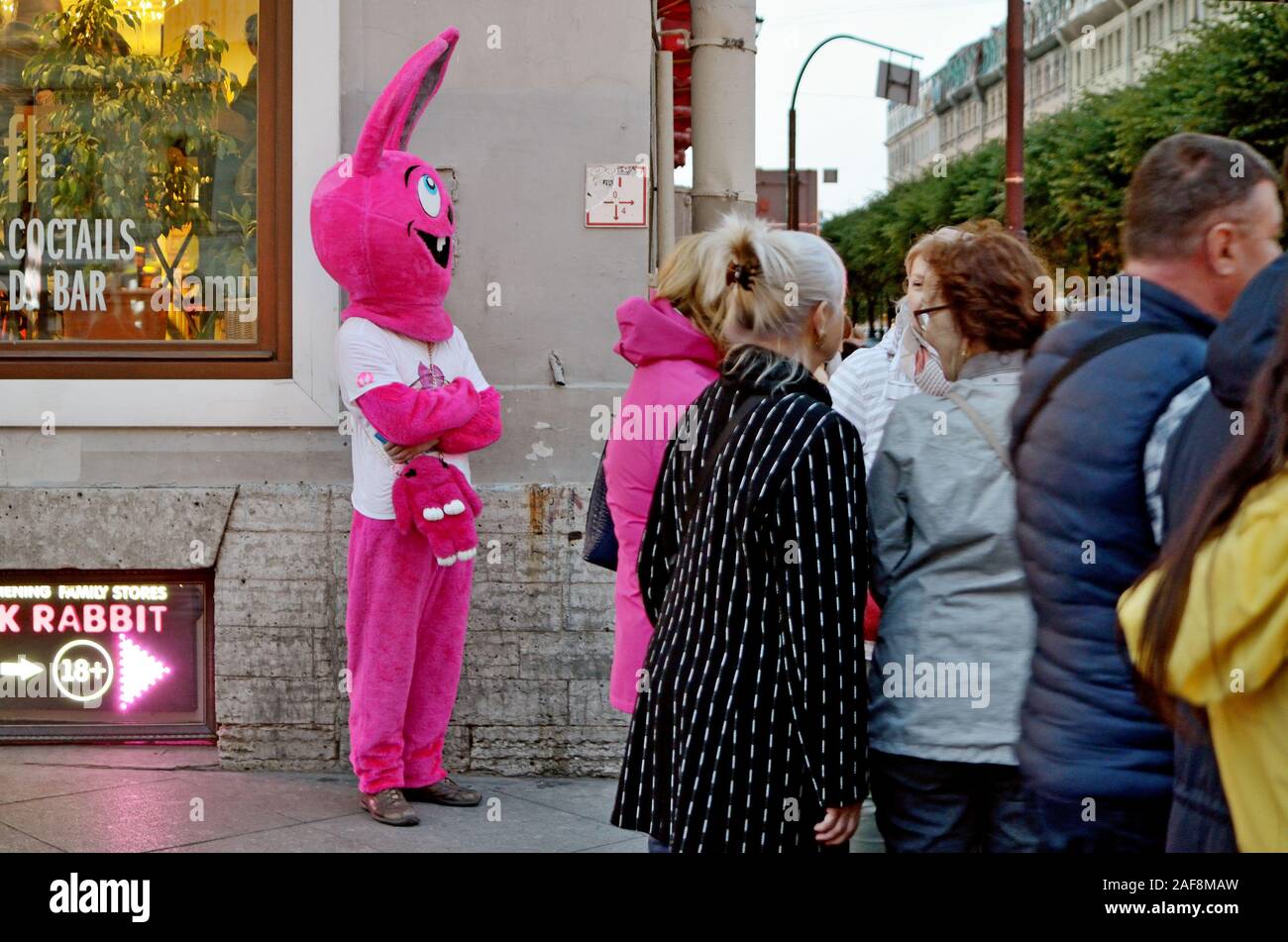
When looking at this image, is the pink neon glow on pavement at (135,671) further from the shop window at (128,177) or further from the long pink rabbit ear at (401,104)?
the long pink rabbit ear at (401,104)

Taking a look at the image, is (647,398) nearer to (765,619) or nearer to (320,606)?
(765,619)

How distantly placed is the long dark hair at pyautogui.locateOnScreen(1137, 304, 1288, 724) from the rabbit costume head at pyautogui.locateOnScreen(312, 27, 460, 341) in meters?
Result: 3.48

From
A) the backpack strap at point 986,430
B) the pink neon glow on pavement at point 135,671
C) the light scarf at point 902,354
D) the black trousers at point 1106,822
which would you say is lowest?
the pink neon glow on pavement at point 135,671

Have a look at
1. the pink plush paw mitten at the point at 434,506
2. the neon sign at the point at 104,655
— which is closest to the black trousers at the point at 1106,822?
the pink plush paw mitten at the point at 434,506

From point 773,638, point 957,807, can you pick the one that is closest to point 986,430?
point 773,638

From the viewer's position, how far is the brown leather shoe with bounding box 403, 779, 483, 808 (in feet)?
17.6

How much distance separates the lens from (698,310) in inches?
154

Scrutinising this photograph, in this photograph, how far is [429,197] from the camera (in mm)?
5211

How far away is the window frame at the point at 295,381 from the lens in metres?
5.78

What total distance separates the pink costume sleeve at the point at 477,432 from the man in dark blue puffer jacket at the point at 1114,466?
2.79m
